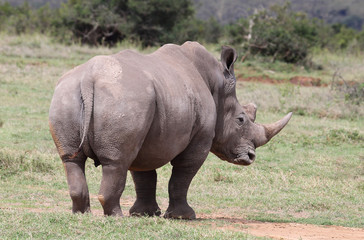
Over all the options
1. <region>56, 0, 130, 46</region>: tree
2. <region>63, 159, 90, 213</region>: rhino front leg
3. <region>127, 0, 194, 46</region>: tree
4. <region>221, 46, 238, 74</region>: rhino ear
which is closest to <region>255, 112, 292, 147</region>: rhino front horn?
<region>221, 46, 238, 74</region>: rhino ear

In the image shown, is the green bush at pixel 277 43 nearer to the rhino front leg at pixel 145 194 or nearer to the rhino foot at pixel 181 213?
the rhino front leg at pixel 145 194

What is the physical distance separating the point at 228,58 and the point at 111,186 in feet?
8.22

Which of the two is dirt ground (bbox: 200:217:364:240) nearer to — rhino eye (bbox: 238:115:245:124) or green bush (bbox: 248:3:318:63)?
rhino eye (bbox: 238:115:245:124)

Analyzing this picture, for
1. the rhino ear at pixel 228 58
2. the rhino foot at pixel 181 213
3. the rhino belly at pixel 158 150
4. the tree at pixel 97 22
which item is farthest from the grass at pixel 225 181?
the tree at pixel 97 22

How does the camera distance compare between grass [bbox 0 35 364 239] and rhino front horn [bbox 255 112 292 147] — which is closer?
grass [bbox 0 35 364 239]

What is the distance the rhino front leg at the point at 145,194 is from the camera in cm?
722

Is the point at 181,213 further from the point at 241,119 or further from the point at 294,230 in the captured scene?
the point at 241,119

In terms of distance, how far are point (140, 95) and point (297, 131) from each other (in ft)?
27.6

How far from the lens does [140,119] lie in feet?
18.7

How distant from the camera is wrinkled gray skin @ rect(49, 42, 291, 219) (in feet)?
18.5

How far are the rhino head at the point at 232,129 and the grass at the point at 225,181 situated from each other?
0.75 m

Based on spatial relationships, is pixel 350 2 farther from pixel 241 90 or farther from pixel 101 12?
pixel 241 90

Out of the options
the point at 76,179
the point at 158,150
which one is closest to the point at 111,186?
the point at 76,179

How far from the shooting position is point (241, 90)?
19.2 metres
